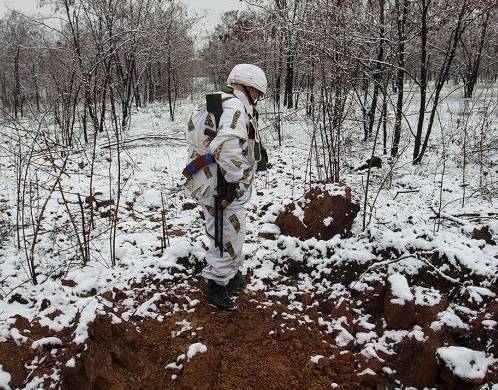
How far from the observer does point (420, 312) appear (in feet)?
8.54

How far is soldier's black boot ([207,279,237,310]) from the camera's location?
2918mm

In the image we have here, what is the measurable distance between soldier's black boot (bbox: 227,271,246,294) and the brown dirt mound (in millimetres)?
913

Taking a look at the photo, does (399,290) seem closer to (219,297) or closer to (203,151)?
(219,297)

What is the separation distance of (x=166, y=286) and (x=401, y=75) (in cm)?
694

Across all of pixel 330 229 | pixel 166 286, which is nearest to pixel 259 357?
pixel 166 286

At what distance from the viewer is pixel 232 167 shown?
2.63m

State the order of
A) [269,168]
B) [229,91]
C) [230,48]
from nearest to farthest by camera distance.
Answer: [229,91] → [269,168] → [230,48]

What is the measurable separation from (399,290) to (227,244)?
126cm

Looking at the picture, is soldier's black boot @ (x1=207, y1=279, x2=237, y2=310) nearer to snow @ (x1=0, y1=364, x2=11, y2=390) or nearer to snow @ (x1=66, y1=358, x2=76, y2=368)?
snow @ (x1=66, y1=358, x2=76, y2=368)

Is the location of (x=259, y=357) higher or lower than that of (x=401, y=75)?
lower

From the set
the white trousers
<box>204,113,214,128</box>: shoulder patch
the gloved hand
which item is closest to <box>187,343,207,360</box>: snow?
the white trousers

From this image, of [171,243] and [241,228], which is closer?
[241,228]

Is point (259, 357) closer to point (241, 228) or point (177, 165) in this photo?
point (241, 228)

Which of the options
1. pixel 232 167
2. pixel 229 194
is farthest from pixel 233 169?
pixel 229 194
